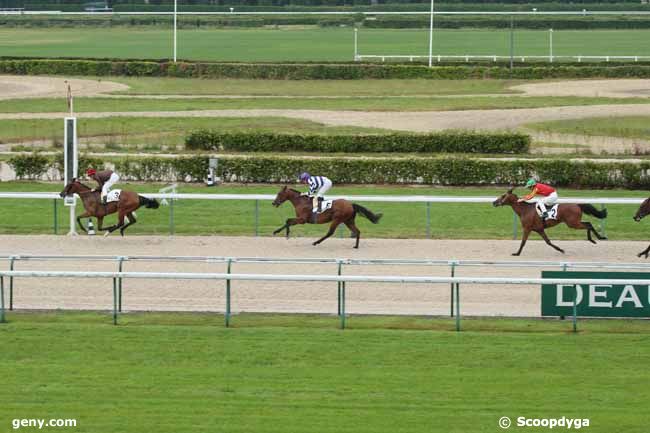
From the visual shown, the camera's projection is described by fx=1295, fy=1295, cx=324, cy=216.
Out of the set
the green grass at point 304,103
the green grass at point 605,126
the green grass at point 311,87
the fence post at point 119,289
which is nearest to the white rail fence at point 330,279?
the fence post at point 119,289

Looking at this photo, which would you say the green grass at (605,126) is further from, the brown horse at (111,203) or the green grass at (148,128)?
the brown horse at (111,203)

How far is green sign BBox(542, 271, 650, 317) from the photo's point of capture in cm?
1246

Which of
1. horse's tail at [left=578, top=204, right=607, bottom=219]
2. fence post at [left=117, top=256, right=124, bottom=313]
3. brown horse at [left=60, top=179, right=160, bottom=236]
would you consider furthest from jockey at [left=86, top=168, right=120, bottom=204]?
horse's tail at [left=578, top=204, right=607, bottom=219]

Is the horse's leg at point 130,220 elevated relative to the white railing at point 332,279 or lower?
lower

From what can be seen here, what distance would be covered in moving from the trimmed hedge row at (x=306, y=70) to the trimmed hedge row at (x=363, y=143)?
20.0 metres

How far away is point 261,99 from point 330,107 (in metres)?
3.51

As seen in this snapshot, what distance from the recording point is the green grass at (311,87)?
42.6m

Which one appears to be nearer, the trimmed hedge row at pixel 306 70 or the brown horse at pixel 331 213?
the brown horse at pixel 331 213

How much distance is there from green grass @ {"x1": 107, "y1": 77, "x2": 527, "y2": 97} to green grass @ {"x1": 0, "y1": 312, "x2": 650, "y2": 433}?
2994 cm

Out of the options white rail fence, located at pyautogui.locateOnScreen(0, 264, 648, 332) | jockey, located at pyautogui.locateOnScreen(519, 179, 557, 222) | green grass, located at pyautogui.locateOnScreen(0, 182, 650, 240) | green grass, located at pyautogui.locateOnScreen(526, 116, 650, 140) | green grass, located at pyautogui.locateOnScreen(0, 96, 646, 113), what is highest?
green grass, located at pyautogui.locateOnScreen(0, 96, 646, 113)

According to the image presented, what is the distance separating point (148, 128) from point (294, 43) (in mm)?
38775

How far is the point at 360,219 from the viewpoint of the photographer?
20.0m

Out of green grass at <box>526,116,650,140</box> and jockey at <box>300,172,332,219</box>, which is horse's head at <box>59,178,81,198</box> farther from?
green grass at <box>526,116,650,140</box>

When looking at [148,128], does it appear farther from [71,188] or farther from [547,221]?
[547,221]
